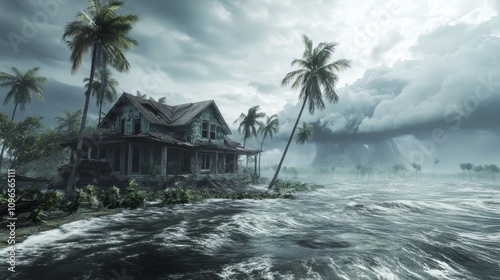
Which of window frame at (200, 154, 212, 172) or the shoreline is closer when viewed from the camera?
the shoreline

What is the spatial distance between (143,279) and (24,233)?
4762 millimetres

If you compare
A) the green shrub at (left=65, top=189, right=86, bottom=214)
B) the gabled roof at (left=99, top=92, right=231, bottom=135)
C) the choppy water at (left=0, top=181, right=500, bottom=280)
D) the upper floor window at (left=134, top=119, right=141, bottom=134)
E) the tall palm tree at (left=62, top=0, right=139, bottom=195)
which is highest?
the tall palm tree at (left=62, top=0, right=139, bottom=195)

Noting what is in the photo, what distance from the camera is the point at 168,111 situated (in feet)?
89.8

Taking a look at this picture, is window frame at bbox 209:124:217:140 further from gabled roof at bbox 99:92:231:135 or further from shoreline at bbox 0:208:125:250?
shoreline at bbox 0:208:125:250

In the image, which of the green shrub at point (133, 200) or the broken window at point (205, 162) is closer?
the green shrub at point (133, 200)

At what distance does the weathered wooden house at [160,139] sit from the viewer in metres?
21.2

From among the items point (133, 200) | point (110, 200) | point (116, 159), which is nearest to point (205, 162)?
point (116, 159)

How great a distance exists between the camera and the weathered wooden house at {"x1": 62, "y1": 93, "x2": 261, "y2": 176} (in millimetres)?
21234

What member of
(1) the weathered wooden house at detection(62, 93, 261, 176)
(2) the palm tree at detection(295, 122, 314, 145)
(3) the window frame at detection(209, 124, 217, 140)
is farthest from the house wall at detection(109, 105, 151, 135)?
(2) the palm tree at detection(295, 122, 314, 145)

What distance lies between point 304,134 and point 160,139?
112ft

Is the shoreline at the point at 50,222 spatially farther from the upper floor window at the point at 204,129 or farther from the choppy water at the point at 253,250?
the upper floor window at the point at 204,129

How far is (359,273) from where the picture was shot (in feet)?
16.0

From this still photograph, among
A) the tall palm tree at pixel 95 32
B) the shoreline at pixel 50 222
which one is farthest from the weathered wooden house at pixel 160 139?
the shoreline at pixel 50 222

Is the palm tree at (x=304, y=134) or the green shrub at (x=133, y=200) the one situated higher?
the palm tree at (x=304, y=134)
